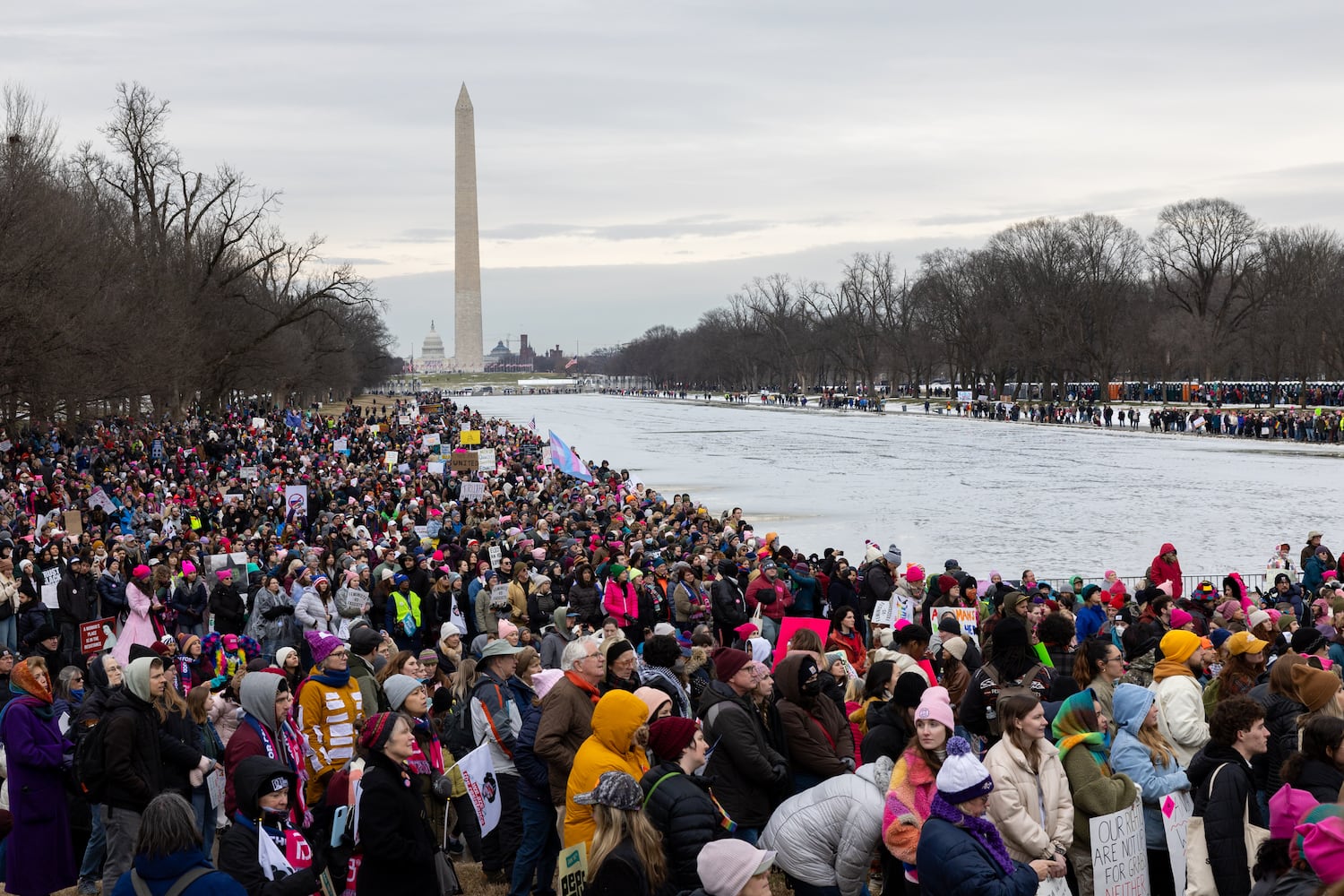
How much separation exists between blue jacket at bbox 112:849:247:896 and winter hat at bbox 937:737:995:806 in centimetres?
268

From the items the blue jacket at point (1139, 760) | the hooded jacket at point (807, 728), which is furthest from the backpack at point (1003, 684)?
the hooded jacket at point (807, 728)

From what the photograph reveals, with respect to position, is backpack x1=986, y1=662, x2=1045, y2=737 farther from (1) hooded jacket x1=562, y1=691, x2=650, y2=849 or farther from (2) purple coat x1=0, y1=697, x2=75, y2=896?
(2) purple coat x1=0, y1=697, x2=75, y2=896

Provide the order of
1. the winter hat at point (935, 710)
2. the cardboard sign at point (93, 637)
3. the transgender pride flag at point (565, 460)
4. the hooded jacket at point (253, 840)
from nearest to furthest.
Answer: the hooded jacket at point (253, 840) < the winter hat at point (935, 710) < the cardboard sign at point (93, 637) < the transgender pride flag at point (565, 460)

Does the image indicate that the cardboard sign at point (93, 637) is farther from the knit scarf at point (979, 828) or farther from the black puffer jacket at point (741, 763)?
the knit scarf at point (979, 828)

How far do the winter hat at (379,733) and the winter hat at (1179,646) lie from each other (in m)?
4.43

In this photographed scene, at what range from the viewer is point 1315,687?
662cm

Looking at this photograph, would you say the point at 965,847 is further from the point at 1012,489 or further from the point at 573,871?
the point at 1012,489

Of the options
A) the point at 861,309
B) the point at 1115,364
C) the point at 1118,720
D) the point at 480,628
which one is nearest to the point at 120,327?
the point at 480,628

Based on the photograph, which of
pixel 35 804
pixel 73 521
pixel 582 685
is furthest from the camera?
pixel 73 521

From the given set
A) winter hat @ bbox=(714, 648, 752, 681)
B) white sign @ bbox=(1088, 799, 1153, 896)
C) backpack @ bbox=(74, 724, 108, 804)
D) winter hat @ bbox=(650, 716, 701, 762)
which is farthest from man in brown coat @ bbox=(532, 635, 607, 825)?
white sign @ bbox=(1088, 799, 1153, 896)

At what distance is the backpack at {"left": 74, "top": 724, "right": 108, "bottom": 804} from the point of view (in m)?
6.99

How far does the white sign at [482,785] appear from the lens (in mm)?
7645

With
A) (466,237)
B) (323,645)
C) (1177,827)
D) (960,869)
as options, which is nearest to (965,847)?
(960,869)

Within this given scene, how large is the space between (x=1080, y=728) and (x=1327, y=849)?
2.34 m
